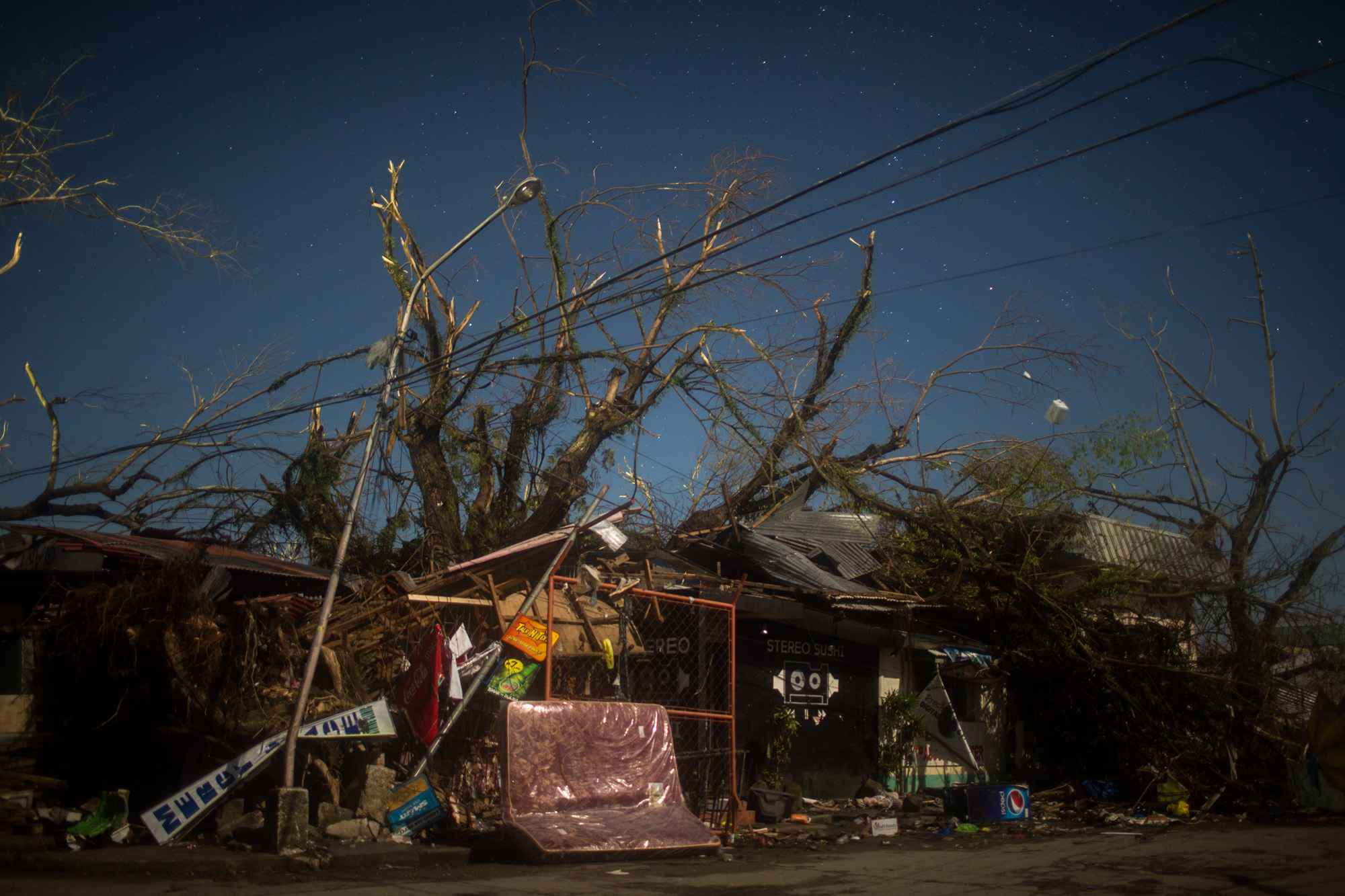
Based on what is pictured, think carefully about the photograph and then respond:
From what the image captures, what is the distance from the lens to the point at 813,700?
40.8 feet

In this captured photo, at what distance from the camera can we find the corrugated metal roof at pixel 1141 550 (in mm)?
14961

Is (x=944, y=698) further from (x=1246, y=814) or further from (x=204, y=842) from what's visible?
(x=204, y=842)

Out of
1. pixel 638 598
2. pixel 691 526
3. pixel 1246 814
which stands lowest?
pixel 1246 814

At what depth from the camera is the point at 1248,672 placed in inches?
541

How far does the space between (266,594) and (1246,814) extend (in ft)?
43.8

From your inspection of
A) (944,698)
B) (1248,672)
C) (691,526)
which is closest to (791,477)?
(691,526)

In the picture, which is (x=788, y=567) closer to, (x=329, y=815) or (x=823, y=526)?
(x=823, y=526)

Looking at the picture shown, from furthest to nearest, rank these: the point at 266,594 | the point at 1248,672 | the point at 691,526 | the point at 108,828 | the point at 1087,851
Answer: the point at 691,526
the point at 1248,672
the point at 266,594
the point at 1087,851
the point at 108,828

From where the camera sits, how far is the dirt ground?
20.2 ft

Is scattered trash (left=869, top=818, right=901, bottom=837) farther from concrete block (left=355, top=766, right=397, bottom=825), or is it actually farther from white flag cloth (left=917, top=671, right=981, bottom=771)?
concrete block (left=355, top=766, right=397, bottom=825)

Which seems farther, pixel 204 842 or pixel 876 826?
pixel 876 826

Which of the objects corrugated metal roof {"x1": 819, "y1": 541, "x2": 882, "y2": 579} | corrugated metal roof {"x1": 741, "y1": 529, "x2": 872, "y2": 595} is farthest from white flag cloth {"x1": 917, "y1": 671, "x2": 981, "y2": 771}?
corrugated metal roof {"x1": 819, "y1": 541, "x2": 882, "y2": 579}

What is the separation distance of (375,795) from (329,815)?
0.41 meters

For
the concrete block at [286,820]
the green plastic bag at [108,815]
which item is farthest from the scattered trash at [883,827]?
the green plastic bag at [108,815]
